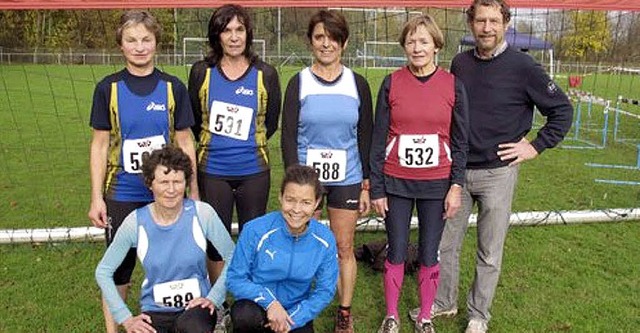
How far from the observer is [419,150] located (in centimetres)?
293

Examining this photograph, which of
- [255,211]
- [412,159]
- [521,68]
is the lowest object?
[255,211]

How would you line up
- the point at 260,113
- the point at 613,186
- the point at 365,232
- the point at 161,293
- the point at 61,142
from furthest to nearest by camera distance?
the point at 61,142
the point at 613,186
the point at 365,232
the point at 260,113
the point at 161,293

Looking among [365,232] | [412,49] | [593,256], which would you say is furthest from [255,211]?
[593,256]

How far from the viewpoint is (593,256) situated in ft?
15.4

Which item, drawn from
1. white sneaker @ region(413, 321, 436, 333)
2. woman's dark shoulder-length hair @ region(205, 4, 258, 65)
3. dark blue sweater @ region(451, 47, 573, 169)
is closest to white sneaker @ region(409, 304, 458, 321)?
white sneaker @ region(413, 321, 436, 333)

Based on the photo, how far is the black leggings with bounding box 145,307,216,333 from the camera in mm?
2518

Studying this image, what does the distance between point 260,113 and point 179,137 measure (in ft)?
1.46

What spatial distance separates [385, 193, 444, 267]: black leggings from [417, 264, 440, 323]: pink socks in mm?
49

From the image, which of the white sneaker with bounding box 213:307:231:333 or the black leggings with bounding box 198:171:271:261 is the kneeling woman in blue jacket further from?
the white sneaker with bounding box 213:307:231:333

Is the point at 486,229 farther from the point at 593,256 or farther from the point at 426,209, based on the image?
the point at 593,256

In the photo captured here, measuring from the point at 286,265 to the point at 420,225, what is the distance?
0.84 metres

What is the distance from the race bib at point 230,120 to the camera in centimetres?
302

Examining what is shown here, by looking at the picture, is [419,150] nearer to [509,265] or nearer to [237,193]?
[237,193]

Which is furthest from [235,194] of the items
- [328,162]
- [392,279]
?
[392,279]
